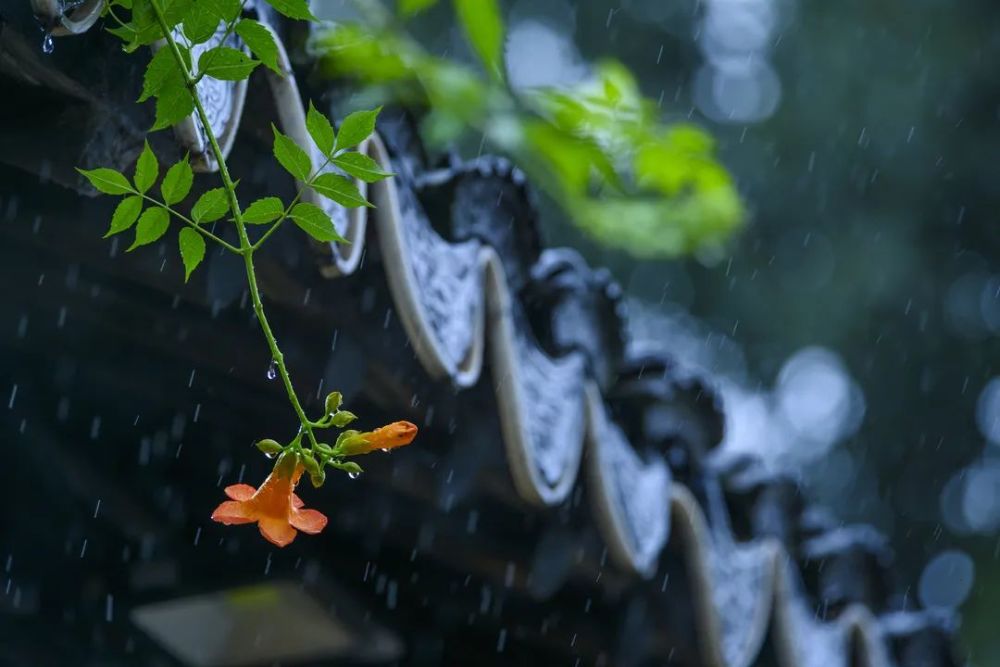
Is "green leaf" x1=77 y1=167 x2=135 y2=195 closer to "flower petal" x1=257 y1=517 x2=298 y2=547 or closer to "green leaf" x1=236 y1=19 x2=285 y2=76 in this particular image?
"green leaf" x1=236 y1=19 x2=285 y2=76

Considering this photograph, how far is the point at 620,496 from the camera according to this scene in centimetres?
144

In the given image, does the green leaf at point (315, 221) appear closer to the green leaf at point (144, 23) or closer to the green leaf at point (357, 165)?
the green leaf at point (357, 165)

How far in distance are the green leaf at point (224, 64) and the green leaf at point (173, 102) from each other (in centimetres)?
2

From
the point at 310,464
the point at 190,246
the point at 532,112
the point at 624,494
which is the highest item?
the point at 532,112

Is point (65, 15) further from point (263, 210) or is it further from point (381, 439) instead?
point (381, 439)

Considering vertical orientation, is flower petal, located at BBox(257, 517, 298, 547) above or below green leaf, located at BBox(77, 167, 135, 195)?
below

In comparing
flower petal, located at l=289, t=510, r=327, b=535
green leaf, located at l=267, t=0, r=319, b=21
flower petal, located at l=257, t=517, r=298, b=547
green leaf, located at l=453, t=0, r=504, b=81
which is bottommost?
flower petal, located at l=257, t=517, r=298, b=547

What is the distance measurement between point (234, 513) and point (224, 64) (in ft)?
0.87

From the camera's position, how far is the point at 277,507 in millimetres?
724

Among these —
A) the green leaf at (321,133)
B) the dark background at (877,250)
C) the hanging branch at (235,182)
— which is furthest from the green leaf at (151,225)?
the dark background at (877,250)

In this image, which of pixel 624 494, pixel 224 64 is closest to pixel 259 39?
pixel 224 64

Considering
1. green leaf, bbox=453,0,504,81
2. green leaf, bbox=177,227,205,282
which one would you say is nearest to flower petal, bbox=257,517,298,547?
green leaf, bbox=177,227,205,282

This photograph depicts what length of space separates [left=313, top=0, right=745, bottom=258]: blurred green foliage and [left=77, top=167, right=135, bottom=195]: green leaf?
0.97 feet

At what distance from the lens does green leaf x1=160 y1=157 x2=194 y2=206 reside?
0.75 metres
